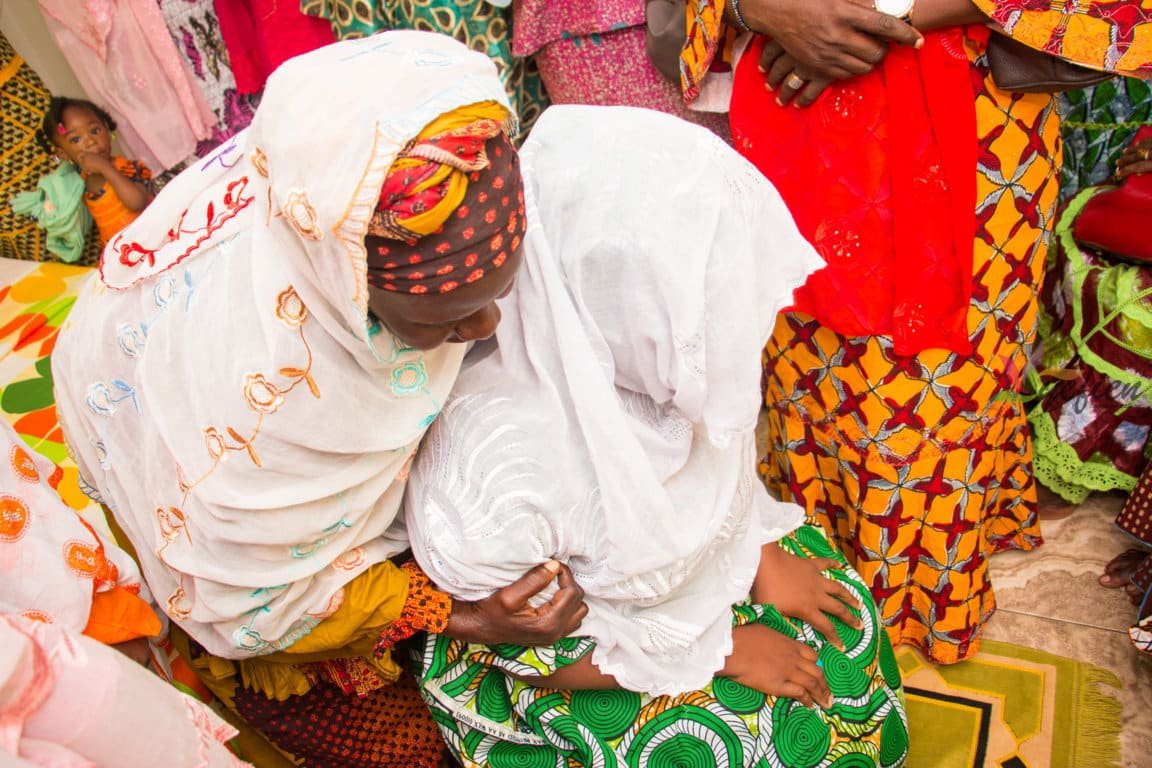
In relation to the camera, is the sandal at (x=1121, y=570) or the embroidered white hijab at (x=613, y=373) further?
the sandal at (x=1121, y=570)

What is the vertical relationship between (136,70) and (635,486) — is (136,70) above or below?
above

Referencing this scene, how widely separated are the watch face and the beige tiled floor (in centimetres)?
132

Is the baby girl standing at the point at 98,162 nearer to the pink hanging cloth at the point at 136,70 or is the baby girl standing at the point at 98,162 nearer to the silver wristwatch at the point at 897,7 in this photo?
the pink hanging cloth at the point at 136,70

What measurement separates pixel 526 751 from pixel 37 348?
66.6 inches

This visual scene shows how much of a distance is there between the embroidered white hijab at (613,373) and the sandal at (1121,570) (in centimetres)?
121

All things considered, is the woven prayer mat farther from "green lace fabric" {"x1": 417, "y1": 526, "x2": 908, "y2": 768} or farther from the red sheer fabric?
the red sheer fabric

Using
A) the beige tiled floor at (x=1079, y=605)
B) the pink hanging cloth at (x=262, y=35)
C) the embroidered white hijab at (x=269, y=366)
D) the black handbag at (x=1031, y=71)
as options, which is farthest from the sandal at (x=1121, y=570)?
the pink hanging cloth at (x=262, y=35)

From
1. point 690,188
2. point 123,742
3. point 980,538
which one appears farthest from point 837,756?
point 123,742

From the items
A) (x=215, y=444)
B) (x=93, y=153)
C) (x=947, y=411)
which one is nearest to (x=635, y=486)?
(x=215, y=444)

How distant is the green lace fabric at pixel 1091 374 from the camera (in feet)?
5.92

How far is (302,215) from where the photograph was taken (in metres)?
0.79

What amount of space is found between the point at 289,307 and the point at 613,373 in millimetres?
395

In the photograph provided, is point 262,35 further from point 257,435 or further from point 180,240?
point 257,435

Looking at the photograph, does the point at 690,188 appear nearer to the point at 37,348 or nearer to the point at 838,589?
the point at 838,589
